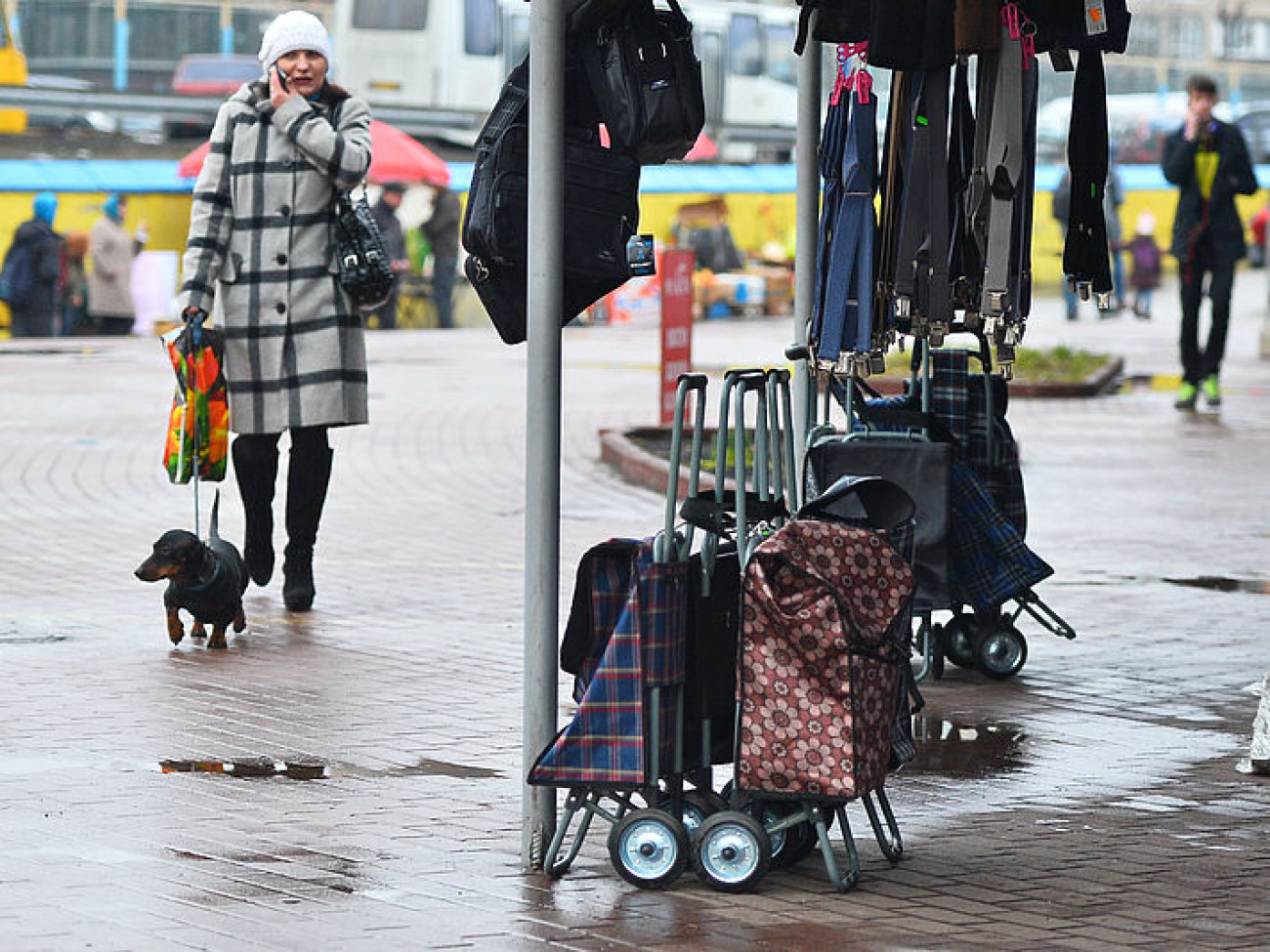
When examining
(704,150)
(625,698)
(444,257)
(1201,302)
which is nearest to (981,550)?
(625,698)

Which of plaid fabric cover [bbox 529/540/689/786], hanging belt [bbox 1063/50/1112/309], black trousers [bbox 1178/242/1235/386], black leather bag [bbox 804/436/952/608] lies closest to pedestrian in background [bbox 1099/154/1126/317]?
black trousers [bbox 1178/242/1235/386]

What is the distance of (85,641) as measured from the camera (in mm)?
8844

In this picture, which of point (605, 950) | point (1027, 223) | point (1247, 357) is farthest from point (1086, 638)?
point (1247, 357)

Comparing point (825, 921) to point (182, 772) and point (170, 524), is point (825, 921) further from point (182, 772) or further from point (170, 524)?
point (170, 524)

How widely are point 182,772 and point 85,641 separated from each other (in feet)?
7.69

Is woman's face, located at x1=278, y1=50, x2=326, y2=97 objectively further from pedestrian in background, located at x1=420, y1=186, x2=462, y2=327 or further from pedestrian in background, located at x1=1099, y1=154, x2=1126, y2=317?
pedestrian in background, located at x1=1099, y1=154, x2=1126, y2=317

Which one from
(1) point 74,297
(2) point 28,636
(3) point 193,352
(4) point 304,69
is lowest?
(1) point 74,297

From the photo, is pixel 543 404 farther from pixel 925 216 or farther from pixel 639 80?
pixel 925 216

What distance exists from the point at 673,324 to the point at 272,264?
6.88 m

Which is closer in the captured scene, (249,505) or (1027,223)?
(1027,223)

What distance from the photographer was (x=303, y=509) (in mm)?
9516

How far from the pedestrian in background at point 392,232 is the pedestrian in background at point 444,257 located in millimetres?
384

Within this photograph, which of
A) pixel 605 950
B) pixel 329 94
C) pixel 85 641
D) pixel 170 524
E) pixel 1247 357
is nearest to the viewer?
pixel 605 950

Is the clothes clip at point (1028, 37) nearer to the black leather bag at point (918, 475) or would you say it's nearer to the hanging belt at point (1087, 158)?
the hanging belt at point (1087, 158)
